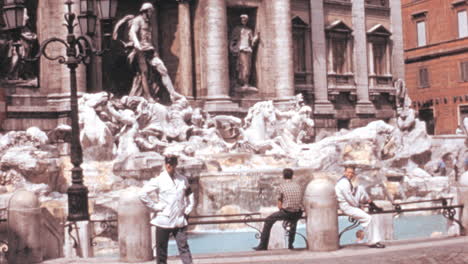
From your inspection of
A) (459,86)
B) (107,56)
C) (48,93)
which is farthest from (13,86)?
(459,86)

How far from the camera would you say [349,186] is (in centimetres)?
1270

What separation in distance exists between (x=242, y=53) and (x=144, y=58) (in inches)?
191

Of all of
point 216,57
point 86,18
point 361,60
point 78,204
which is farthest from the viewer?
point 361,60

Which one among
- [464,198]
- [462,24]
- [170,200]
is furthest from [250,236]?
Answer: [462,24]

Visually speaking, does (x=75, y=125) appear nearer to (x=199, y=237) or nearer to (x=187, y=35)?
(x=199, y=237)

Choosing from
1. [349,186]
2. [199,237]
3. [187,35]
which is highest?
[187,35]

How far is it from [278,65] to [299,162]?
706cm

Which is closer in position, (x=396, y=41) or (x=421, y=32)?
(x=396, y=41)

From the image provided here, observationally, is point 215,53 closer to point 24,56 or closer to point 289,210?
point 24,56

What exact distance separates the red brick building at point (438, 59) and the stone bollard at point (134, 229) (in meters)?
35.2

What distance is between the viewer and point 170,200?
410 inches

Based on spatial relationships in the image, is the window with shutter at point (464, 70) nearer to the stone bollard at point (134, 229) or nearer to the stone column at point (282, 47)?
the stone column at point (282, 47)

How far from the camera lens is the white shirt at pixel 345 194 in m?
12.6

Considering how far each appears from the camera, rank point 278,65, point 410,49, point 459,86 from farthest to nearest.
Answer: point 410,49 → point 459,86 → point 278,65
